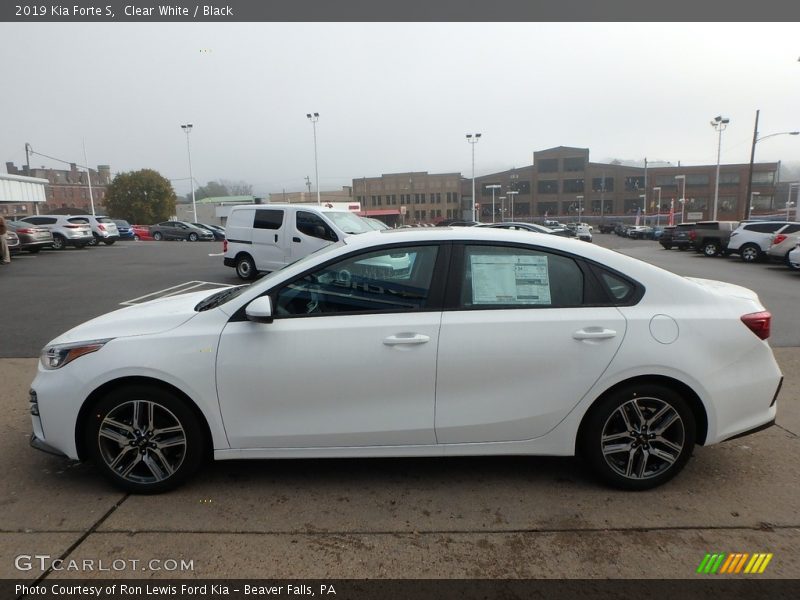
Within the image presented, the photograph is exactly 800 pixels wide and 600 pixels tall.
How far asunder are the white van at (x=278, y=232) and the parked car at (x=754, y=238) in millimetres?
15914

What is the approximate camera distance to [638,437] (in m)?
3.31

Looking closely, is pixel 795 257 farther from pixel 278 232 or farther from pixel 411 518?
pixel 411 518

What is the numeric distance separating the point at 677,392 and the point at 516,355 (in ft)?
3.39

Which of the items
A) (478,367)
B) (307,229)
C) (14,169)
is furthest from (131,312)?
(14,169)

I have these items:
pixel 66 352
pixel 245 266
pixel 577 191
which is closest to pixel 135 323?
pixel 66 352

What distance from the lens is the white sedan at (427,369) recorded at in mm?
3197

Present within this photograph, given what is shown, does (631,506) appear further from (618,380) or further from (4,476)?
(4,476)

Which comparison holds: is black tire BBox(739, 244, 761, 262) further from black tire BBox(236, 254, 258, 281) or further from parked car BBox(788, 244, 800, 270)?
black tire BBox(236, 254, 258, 281)

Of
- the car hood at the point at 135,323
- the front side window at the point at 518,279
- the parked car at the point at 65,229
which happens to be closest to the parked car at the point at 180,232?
the parked car at the point at 65,229

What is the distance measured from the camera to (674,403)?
326 cm

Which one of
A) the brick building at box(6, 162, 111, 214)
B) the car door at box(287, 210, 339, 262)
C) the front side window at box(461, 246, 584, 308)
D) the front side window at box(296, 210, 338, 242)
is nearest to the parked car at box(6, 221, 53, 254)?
the car door at box(287, 210, 339, 262)

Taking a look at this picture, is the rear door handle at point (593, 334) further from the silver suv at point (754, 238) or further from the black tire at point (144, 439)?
the silver suv at point (754, 238)

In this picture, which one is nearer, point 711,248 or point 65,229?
point 65,229
